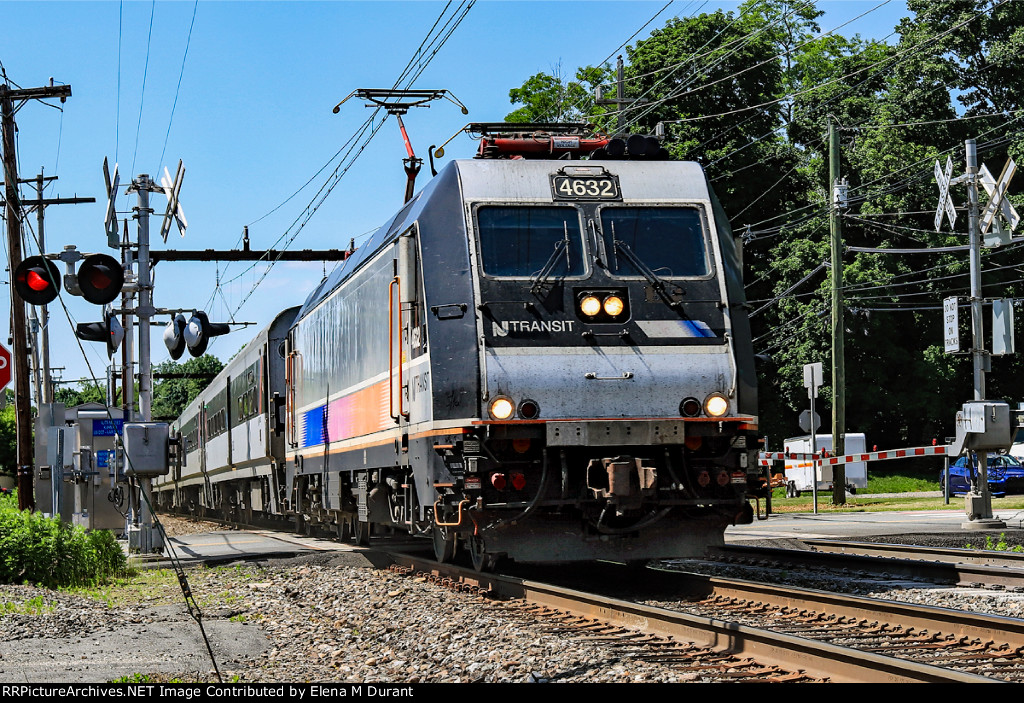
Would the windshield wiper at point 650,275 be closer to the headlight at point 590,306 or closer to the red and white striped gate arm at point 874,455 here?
the headlight at point 590,306

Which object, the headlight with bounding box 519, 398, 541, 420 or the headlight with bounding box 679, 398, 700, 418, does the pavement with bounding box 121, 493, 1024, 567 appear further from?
the headlight with bounding box 519, 398, 541, 420

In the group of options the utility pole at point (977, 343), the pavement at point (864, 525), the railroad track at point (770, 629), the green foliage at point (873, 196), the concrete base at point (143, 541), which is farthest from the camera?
the green foliage at point (873, 196)

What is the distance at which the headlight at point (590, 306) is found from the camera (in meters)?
10.9

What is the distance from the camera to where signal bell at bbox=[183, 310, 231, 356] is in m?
20.5

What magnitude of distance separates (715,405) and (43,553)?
766 cm

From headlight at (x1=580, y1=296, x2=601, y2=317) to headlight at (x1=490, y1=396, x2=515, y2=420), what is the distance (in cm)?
110

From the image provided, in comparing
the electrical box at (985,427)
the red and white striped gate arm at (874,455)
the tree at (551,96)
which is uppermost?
the tree at (551,96)

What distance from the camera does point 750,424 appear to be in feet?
35.8

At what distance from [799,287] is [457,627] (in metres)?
38.4

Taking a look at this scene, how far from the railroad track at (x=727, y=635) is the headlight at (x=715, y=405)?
56.4 inches

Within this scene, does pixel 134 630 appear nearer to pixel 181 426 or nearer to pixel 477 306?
pixel 477 306

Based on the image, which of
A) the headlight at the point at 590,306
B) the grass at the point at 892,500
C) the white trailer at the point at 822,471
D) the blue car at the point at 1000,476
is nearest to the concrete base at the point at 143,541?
the headlight at the point at 590,306

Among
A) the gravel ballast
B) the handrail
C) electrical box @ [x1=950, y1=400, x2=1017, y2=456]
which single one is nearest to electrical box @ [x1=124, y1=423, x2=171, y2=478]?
the gravel ballast
